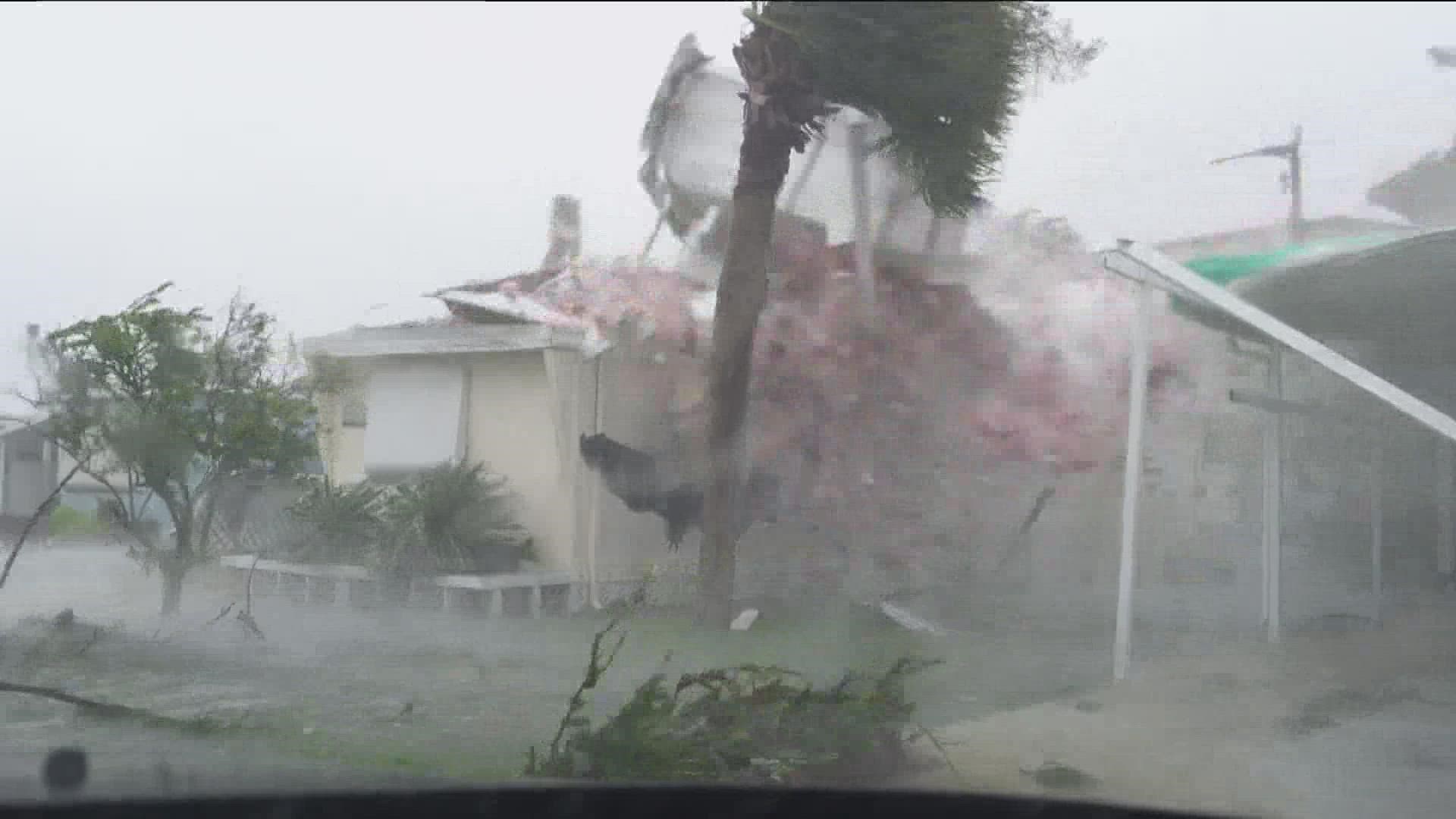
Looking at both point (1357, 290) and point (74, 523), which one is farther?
point (1357, 290)

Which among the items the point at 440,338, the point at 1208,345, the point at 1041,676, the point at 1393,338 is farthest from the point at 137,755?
the point at 1393,338

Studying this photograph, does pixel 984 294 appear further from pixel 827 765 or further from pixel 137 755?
pixel 137 755

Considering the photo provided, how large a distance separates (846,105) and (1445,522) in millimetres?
7797

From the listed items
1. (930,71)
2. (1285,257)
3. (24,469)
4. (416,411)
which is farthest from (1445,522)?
(24,469)

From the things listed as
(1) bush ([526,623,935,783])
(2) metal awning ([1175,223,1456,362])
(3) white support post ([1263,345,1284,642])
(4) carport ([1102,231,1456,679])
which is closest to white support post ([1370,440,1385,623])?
(4) carport ([1102,231,1456,679])

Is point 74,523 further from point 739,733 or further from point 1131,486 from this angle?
point 1131,486

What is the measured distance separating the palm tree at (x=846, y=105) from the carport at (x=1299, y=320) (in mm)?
1144

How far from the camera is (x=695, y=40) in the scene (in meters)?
7.68

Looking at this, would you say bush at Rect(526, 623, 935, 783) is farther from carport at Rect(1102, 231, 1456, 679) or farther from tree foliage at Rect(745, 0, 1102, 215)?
tree foliage at Rect(745, 0, 1102, 215)

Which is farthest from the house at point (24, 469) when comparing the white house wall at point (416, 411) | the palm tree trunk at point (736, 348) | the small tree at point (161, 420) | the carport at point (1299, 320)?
the carport at point (1299, 320)

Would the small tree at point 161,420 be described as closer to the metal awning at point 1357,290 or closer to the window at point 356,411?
the window at point 356,411

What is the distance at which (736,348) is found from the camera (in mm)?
7852

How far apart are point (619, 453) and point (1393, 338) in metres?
5.31

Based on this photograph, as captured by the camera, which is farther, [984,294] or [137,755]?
[984,294]
